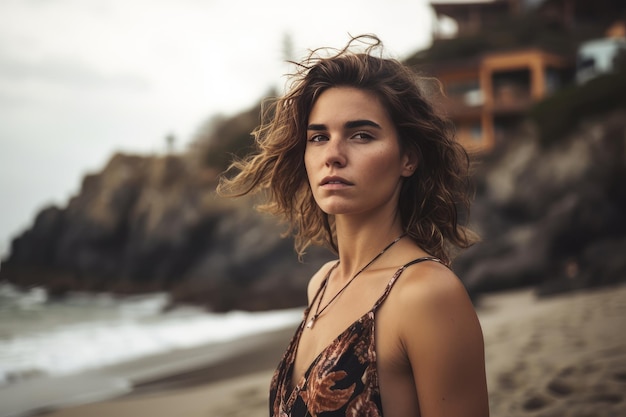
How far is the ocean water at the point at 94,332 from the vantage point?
10211 mm

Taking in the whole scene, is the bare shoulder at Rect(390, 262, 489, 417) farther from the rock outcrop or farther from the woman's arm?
the rock outcrop

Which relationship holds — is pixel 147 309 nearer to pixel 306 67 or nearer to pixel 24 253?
pixel 24 253

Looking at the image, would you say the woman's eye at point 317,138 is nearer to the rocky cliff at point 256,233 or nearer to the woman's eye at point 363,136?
the woman's eye at point 363,136

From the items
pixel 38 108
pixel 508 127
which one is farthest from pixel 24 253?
pixel 508 127

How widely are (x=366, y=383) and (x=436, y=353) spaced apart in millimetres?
214

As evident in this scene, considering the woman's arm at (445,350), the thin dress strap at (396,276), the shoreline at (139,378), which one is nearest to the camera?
the woman's arm at (445,350)

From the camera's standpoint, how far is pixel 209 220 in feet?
91.5

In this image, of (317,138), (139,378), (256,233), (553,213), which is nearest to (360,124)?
(317,138)

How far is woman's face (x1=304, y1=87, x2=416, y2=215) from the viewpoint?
6.08 feet

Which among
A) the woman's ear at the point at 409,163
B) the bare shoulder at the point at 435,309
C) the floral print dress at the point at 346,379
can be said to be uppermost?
the woman's ear at the point at 409,163

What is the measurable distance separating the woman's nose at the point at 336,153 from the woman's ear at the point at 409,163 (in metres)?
0.23

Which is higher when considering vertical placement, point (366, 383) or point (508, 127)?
point (366, 383)

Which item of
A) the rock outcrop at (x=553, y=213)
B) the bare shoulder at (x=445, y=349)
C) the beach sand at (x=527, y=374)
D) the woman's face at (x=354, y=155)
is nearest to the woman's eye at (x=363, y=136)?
the woman's face at (x=354, y=155)

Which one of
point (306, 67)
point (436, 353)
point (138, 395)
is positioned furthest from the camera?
point (138, 395)
